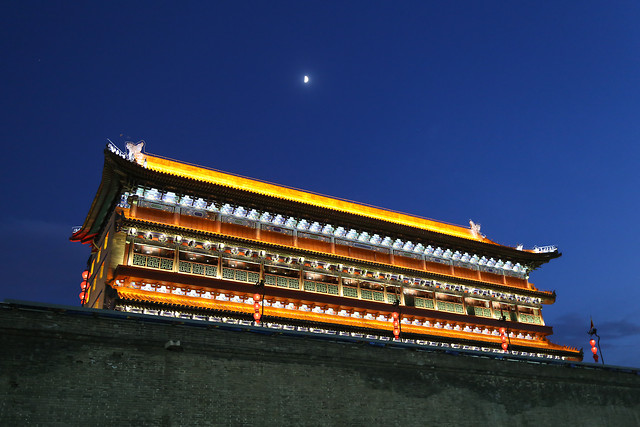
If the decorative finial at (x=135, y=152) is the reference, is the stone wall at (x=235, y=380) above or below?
below

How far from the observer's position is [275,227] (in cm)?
3559

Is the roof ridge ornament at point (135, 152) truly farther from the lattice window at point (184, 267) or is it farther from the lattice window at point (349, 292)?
the lattice window at point (349, 292)

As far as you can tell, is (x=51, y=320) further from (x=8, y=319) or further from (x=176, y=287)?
(x=176, y=287)

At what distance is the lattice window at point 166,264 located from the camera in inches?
1193

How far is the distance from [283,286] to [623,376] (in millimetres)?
19062

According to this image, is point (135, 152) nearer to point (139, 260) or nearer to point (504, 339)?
point (139, 260)

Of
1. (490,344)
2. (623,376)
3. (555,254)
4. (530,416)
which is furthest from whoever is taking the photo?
(555,254)

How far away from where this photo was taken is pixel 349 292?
119ft

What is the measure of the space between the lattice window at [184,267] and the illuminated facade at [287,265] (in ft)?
0.19

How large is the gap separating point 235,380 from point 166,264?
14.8 metres

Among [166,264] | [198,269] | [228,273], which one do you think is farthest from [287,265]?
[166,264]

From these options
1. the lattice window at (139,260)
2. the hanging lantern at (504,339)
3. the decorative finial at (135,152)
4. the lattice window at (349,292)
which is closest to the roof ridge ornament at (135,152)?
the decorative finial at (135,152)

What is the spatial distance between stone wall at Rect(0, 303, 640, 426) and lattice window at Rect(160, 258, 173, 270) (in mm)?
13501

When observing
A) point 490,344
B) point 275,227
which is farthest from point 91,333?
point 490,344
